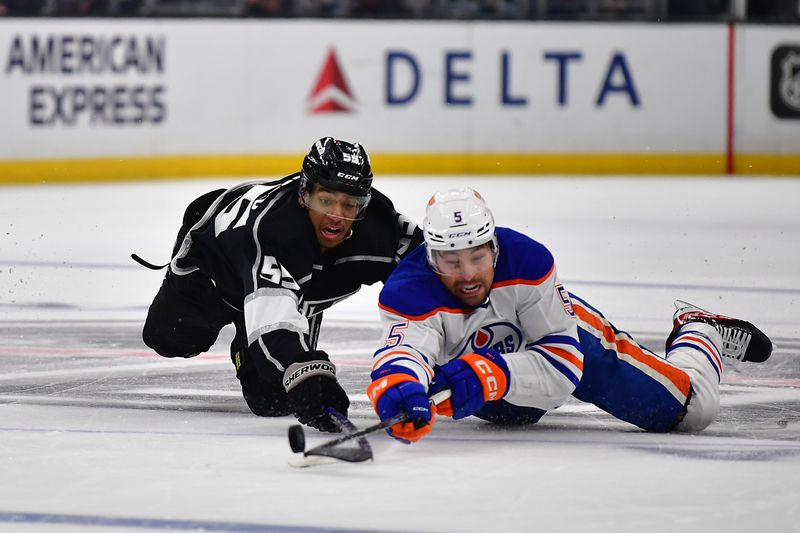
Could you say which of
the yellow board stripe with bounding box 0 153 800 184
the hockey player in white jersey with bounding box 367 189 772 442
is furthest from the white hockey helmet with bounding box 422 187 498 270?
the yellow board stripe with bounding box 0 153 800 184

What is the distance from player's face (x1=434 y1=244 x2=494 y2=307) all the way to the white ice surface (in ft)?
1.33

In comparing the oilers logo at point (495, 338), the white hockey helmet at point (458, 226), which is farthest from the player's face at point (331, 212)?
the oilers logo at point (495, 338)

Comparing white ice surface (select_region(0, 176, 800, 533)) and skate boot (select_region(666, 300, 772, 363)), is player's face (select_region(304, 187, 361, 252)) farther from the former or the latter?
skate boot (select_region(666, 300, 772, 363))

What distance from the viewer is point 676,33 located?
12.3m

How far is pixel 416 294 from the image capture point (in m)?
3.71

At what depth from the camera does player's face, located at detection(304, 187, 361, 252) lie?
3.98 m

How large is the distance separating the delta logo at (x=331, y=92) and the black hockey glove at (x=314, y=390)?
868 cm

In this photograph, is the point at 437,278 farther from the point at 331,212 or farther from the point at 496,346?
the point at 331,212

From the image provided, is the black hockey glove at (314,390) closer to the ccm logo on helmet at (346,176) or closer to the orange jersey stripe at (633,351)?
the ccm logo on helmet at (346,176)

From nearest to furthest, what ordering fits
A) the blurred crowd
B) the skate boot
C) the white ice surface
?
the white ice surface → the skate boot → the blurred crowd

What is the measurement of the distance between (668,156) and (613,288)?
234 inches

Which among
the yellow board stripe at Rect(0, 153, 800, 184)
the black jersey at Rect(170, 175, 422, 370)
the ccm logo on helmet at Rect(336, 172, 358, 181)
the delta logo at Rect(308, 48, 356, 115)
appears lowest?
the yellow board stripe at Rect(0, 153, 800, 184)

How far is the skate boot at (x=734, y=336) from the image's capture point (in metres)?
4.59

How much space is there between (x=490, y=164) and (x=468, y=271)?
876cm
